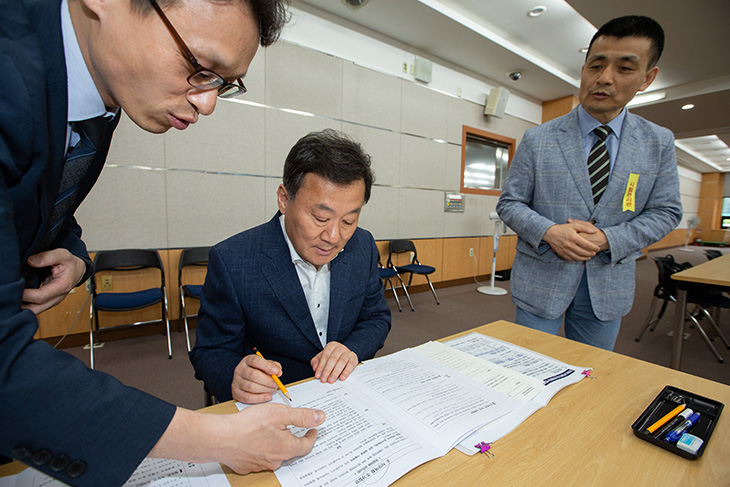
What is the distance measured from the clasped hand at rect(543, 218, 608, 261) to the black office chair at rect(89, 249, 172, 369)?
310 centimetres

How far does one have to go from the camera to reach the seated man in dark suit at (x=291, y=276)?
1130 mm

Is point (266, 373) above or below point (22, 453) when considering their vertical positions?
below

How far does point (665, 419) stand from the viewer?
74 cm

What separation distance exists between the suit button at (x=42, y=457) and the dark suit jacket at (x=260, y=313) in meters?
0.69

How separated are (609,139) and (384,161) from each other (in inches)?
140

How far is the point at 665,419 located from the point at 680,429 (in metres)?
0.03

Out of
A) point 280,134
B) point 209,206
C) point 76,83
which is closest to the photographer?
point 76,83

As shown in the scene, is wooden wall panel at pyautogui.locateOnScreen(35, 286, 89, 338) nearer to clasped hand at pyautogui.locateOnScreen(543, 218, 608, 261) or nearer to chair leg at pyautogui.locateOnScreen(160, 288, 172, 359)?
chair leg at pyautogui.locateOnScreen(160, 288, 172, 359)

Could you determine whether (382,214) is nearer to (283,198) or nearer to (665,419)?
(283,198)

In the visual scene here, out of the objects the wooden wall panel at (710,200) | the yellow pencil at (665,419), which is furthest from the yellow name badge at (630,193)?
the wooden wall panel at (710,200)

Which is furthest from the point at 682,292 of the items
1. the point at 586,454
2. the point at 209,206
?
the point at 209,206

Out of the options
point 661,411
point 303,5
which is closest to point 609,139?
point 661,411

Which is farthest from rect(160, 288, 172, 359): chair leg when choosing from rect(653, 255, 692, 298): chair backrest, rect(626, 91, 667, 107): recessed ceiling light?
rect(626, 91, 667, 107): recessed ceiling light

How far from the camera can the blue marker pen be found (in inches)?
27.3
